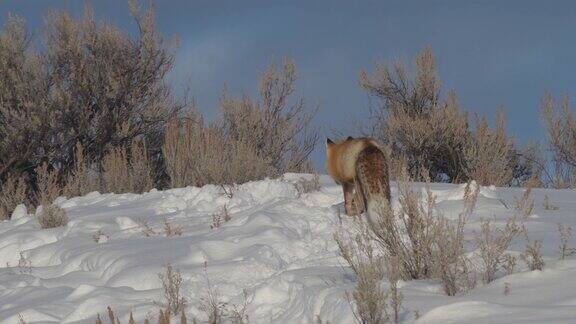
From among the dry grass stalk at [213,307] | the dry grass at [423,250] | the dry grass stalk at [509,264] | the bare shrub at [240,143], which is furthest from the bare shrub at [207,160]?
the dry grass stalk at [509,264]

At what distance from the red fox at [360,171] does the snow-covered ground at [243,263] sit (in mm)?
319

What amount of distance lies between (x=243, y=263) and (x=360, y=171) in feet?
5.85

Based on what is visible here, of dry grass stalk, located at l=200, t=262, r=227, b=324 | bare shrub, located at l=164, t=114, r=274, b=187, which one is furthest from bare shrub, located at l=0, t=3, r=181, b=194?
dry grass stalk, located at l=200, t=262, r=227, b=324

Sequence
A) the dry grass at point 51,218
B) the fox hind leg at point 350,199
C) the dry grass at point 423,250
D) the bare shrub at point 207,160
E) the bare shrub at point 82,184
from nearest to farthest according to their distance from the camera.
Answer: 1. the dry grass at point 423,250
2. the fox hind leg at point 350,199
3. the dry grass at point 51,218
4. the bare shrub at point 207,160
5. the bare shrub at point 82,184

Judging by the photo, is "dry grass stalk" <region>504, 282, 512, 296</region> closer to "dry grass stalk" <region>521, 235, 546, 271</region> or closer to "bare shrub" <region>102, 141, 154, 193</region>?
"dry grass stalk" <region>521, 235, 546, 271</region>

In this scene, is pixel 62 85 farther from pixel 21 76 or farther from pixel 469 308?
pixel 469 308

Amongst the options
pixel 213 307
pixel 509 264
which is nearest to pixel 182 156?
pixel 213 307

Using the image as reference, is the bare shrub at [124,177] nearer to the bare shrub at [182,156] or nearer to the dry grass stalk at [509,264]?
the bare shrub at [182,156]

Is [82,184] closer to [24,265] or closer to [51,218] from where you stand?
[51,218]

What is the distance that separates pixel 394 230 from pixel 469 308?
5.08 ft

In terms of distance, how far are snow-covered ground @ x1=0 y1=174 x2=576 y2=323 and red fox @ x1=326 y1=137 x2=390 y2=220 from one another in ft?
1.05

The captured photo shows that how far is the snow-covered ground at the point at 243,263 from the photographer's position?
4.21m

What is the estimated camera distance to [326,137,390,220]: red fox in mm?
7215

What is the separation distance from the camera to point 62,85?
54.2 ft
